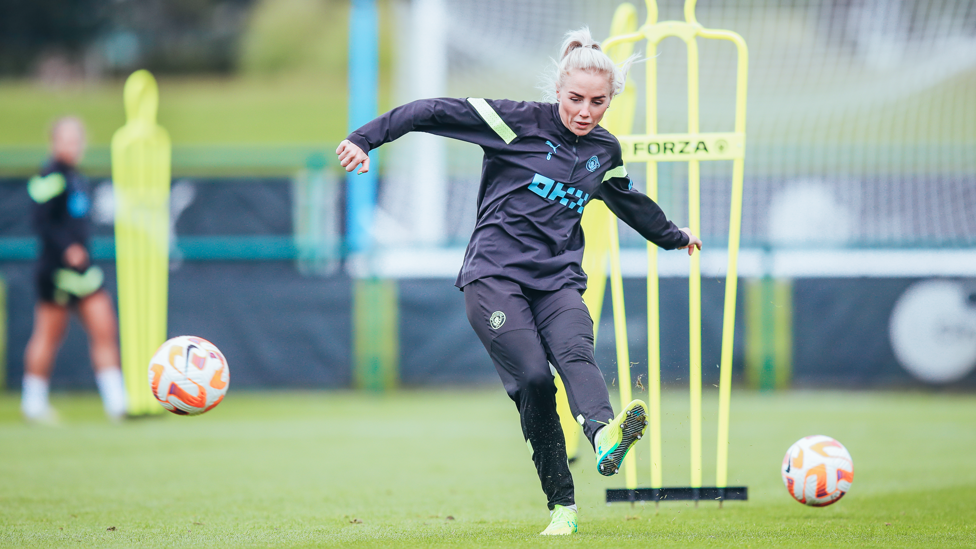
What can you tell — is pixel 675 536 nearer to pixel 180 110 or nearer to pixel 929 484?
pixel 929 484

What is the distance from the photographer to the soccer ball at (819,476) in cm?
456

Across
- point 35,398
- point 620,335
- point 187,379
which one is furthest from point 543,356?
point 35,398

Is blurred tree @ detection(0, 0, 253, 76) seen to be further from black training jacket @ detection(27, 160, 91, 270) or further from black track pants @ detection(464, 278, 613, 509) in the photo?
black track pants @ detection(464, 278, 613, 509)

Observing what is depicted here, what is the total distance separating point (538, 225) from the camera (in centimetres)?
420

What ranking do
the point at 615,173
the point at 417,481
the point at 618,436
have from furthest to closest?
the point at 417,481
the point at 615,173
the point at 618,436

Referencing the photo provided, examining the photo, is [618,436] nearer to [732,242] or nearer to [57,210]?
[732,242]

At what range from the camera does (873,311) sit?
37.2ft

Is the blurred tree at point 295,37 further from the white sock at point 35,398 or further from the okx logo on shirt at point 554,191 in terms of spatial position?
the okx logo on shirt at point 554,191

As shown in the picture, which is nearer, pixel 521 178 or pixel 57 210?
pixel 521 178

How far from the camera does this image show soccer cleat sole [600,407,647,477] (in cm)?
375

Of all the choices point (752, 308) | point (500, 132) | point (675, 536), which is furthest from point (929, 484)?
point (752, 308)

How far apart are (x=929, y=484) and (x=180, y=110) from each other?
31.3 metres

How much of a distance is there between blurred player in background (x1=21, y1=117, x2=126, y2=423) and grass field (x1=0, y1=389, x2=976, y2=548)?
0.36 m

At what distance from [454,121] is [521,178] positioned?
35 cm
